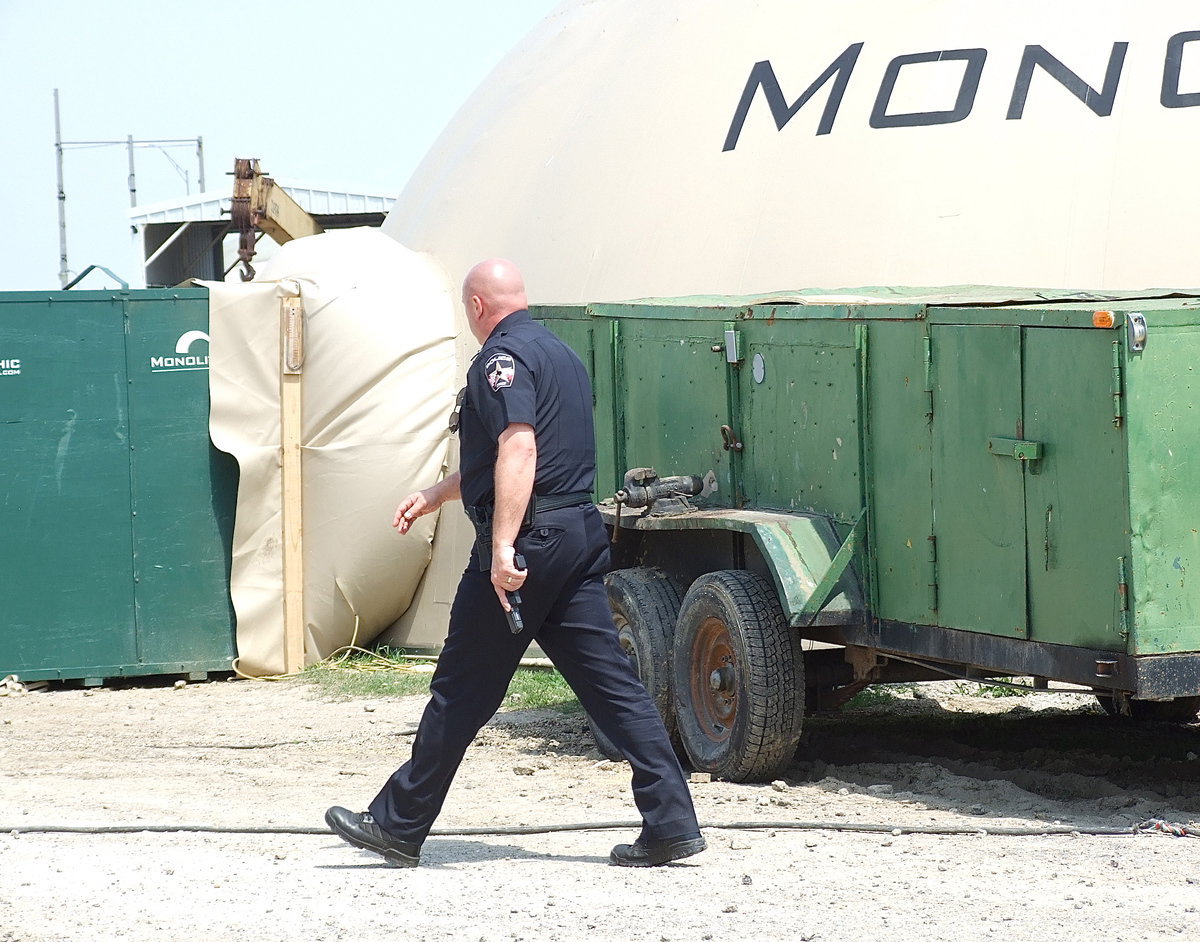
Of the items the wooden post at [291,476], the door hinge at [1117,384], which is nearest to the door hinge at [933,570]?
the door hinge at [1117,384]

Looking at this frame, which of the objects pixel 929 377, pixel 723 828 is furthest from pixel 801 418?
pixel 723 828

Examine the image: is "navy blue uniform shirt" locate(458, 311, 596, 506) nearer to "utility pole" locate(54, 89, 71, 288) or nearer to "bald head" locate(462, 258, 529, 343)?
"bald head" locate(462, 258, 529, 343)

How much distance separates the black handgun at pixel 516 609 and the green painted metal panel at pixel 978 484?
190cm

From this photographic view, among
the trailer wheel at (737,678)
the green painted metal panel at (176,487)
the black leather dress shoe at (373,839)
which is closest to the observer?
the black leather dress shoe at (373,839)

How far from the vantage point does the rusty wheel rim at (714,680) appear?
7.79 metres

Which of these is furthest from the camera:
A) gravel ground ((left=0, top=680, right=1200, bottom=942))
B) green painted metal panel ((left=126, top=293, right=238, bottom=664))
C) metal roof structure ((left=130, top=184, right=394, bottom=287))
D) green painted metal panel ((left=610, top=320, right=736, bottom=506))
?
metal roof structure ((left=130, top=184, right=394, bottom=287))

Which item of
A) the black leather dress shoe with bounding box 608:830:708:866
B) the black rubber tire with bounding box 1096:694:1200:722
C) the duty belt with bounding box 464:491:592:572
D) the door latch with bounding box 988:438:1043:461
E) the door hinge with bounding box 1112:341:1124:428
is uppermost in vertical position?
the door hinge with bounding box 1112:341:1124:428

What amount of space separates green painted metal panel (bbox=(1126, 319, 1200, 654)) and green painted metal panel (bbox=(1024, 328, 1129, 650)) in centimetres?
7

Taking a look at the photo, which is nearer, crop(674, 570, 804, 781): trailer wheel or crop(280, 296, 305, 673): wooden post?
crop(674, 570, 804, 781): trailer wheel

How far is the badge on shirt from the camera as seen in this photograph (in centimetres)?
579

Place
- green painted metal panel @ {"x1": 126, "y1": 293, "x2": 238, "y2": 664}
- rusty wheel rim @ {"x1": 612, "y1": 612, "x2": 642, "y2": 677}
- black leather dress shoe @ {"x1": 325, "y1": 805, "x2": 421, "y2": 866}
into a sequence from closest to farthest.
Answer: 1. black leather dress shoe @ {"x1": 325, "y1": 805, "x2": 421, "y2": 866}
2. rusty wheel rim @ {"x1": 612, "y1": 612, "x2": 642, "y2": 677}
3. green painted metal panel @ {"x1": 126, "y1": 293, "x2": 238, "y2": 664}

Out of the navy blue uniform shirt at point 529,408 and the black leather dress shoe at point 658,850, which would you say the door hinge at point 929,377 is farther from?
the black leather dress shoe at point 658,850

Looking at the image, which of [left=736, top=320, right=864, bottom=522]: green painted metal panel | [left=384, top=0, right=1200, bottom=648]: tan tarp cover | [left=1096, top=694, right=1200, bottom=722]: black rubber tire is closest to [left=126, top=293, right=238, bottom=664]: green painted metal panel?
[left=384, top=0, right=1200, bottom=648]: tan tarp cover

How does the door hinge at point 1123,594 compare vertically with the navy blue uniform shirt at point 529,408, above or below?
below
